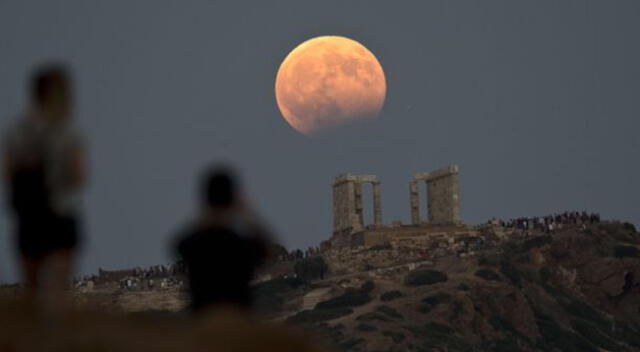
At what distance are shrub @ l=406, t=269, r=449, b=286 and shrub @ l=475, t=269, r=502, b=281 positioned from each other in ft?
5.97

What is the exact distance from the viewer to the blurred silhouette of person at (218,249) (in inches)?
364

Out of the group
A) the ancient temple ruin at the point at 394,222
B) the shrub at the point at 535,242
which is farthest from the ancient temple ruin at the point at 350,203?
the shrub at the point at 535,242

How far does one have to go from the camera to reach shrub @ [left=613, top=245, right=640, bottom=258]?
81750 mm

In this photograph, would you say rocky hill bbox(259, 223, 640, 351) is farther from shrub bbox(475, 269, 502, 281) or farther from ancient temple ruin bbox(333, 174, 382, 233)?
ancient temple ruin bbox(333, 174, 382, 233)

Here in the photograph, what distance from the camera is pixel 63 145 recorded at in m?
8.97

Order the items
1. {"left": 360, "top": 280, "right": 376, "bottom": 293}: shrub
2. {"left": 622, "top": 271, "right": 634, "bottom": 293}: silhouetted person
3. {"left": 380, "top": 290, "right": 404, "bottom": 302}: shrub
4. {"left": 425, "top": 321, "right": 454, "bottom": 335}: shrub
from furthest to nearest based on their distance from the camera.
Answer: {"left": 622, "top": 271, "right": 634, "bottom": 293}: silhouetted person, {"left": 360, "top": 280, "right": 376, "bottom": 293}: shrub, {"left": 380, "top": 290, "right": 404, "bottom": 302}: shrub, {"left": 425, "top": 321, "right": 454, "bottom": 335}: shrub

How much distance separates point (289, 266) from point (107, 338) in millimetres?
79543

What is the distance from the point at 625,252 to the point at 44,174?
248ft

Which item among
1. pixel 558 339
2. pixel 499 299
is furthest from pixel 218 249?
pixel 499 299

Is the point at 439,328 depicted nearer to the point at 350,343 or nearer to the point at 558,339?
the point at 558,339

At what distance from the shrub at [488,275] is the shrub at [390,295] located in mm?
4828

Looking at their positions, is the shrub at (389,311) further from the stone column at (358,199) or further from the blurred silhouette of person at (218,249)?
the blurred silhouette of person at (218,249)

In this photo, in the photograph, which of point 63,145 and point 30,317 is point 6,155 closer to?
point 63,145

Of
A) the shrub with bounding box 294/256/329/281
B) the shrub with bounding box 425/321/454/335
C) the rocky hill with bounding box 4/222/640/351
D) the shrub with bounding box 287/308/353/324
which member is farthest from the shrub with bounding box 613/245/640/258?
the shrub with bounding box 287/308/353/324
